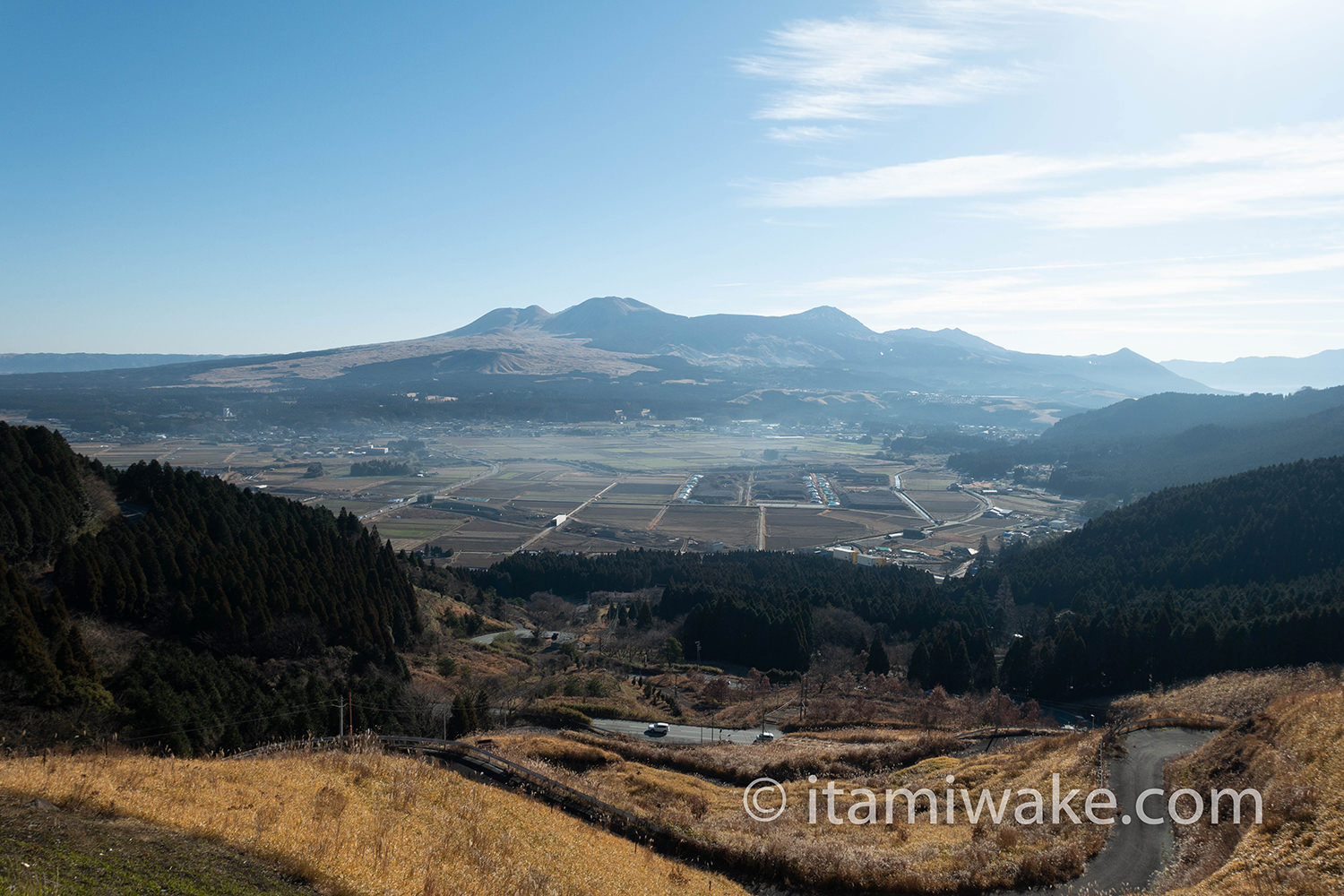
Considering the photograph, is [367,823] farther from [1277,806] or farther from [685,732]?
[685,732]

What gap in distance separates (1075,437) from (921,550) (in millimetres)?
125700

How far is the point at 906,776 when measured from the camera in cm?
1836

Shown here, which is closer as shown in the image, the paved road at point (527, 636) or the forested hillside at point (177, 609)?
the forested hillside at point (177, 609)

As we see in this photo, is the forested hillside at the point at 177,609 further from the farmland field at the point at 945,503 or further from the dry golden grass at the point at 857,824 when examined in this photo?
the farmland field at the point at 945,503

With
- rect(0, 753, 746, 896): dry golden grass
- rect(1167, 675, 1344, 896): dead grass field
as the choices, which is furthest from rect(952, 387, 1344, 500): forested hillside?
rect(0, 753, 746, 896): dry golden grass

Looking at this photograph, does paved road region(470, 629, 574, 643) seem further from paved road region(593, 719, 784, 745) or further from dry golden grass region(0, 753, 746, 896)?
dry golden grass region(0, 753, 746, 896)

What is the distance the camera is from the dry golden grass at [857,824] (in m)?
11.5

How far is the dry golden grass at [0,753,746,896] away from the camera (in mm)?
8766

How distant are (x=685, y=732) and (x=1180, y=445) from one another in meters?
140

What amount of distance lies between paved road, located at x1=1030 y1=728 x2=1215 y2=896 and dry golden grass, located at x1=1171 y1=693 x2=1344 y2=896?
48 cm

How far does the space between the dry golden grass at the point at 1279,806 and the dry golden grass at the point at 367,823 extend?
23.1 feet

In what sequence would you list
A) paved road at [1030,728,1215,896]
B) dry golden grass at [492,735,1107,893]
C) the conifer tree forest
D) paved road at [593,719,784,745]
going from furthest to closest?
1. paved road at [593,719,784,745]
2. the conifer tree forest
3. dry golden grass at [492,735,1107,893]
4. paved road at [1030,728,1215,896]

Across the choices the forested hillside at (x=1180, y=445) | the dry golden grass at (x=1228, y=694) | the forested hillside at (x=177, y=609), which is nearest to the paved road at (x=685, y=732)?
the forested hillside at (x=177, y=609)

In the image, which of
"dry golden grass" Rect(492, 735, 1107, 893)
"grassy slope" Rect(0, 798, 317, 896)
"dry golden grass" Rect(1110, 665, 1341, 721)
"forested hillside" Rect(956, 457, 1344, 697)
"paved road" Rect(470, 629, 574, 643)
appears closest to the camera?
"grassy slope" Rect(0, 798, 317, 896)
